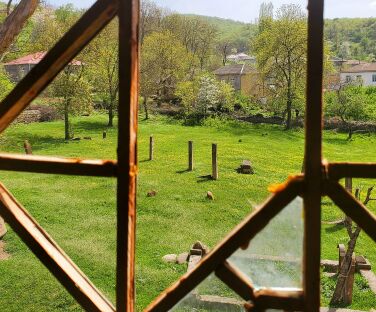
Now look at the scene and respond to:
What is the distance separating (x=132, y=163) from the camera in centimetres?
169

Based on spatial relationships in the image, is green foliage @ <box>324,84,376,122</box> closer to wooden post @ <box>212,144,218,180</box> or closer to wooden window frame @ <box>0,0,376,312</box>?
wooden post @ <box>212,144,218,180</box>

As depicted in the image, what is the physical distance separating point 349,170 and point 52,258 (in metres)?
1.18

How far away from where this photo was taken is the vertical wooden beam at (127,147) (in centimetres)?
163

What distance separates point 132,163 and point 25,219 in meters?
0.55

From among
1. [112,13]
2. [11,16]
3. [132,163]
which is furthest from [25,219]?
[11,16]

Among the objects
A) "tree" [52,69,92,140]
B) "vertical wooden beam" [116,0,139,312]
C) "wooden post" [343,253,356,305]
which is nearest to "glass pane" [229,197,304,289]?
"vertical wooden beam" [116,0,139,312]

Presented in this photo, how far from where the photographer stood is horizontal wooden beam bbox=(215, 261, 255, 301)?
1.58 metres

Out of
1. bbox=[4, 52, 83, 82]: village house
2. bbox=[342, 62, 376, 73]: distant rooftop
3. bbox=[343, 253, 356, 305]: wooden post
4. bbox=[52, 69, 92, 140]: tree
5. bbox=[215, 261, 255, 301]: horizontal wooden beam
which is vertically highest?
bbox=[342, 62, 376, 73]: distant rooftop

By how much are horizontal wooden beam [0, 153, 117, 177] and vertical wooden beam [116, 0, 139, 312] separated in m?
0.06

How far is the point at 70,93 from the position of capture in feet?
102

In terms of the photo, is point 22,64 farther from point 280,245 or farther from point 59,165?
point 280,245

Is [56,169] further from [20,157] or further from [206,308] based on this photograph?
[206,308]

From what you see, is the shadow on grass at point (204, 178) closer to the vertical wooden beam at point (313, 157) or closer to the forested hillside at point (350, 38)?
the vertical wooden beam at point (313, 157)

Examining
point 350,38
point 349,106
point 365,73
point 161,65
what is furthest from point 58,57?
point 350,38
